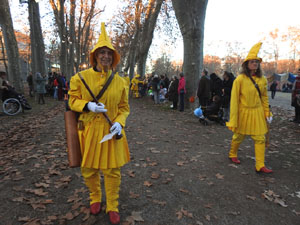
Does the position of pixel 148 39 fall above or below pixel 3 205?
above

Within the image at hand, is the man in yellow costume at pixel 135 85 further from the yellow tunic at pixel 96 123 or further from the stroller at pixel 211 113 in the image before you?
the yellow tunic at pixel 96 123

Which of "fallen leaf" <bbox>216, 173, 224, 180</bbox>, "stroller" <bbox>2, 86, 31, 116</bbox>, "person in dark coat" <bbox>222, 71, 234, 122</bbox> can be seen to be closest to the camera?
"fallen leaf" <bbox>216, 173, 224, 180</bbox>

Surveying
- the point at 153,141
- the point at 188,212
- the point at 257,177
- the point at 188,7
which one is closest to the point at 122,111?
the point at 188,212

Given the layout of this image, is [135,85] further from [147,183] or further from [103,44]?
[103,44]

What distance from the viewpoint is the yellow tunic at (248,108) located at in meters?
3.88

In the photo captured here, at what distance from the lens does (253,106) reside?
3.95 meters

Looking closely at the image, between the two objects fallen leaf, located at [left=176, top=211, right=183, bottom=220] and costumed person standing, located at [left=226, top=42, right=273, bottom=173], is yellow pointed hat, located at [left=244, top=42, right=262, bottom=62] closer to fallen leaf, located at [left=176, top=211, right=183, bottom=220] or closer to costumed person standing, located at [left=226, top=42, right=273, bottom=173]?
costumed person standing, located at [left=226, top=42, right=273, bottom=173]

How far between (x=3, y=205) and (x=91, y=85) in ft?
Answer: 7.13

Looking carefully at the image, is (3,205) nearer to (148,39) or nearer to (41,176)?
(41,176)

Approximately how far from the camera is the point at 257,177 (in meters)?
3.87

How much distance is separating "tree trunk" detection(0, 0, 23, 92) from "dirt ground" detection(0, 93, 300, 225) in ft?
33.1

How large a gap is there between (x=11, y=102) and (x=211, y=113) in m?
8.52

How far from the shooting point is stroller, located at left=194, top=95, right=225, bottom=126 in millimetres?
8072

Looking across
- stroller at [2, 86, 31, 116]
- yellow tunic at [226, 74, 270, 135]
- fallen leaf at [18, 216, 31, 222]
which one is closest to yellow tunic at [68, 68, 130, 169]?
fallen leaf at [18, 216, 31, 222]
